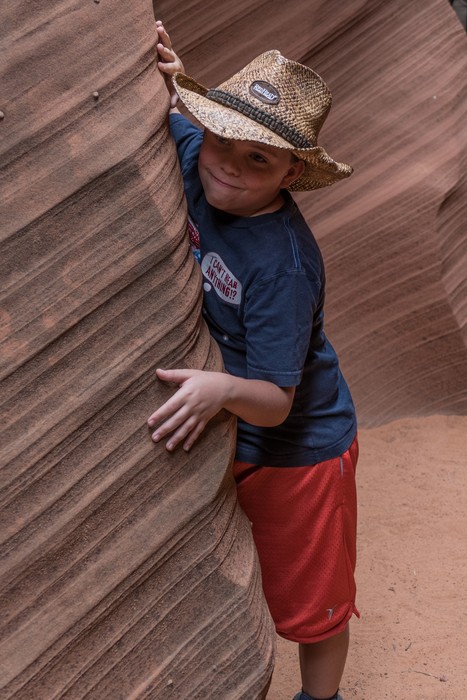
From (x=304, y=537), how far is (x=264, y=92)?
90 cm

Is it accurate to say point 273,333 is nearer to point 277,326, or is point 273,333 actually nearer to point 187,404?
point 277,326

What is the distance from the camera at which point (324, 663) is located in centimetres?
238

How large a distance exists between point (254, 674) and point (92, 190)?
90 cm

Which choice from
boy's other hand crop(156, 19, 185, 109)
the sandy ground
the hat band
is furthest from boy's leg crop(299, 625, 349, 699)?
boy's other hand crop(156, 19, 185, 109)

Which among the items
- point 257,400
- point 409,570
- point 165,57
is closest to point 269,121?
point 165,57

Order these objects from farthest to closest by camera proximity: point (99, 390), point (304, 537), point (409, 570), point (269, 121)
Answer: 1. point (409, 570)
2. point (304, 537)
3. point (269, 121)
4. point (99, 390)

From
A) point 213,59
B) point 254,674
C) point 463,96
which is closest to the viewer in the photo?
point 254,674

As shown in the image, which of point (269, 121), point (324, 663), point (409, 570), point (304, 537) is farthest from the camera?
point (409, 570)

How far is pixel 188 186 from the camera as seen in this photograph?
203 cm

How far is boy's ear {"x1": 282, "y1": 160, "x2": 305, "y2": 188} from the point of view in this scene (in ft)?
6.31

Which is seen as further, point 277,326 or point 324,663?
point 324,663

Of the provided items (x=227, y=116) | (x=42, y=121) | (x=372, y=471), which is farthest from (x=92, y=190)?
(x=372, y=471)

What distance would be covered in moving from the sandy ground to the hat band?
5.14ft

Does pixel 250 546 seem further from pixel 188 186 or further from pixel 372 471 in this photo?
pixel 372 471
